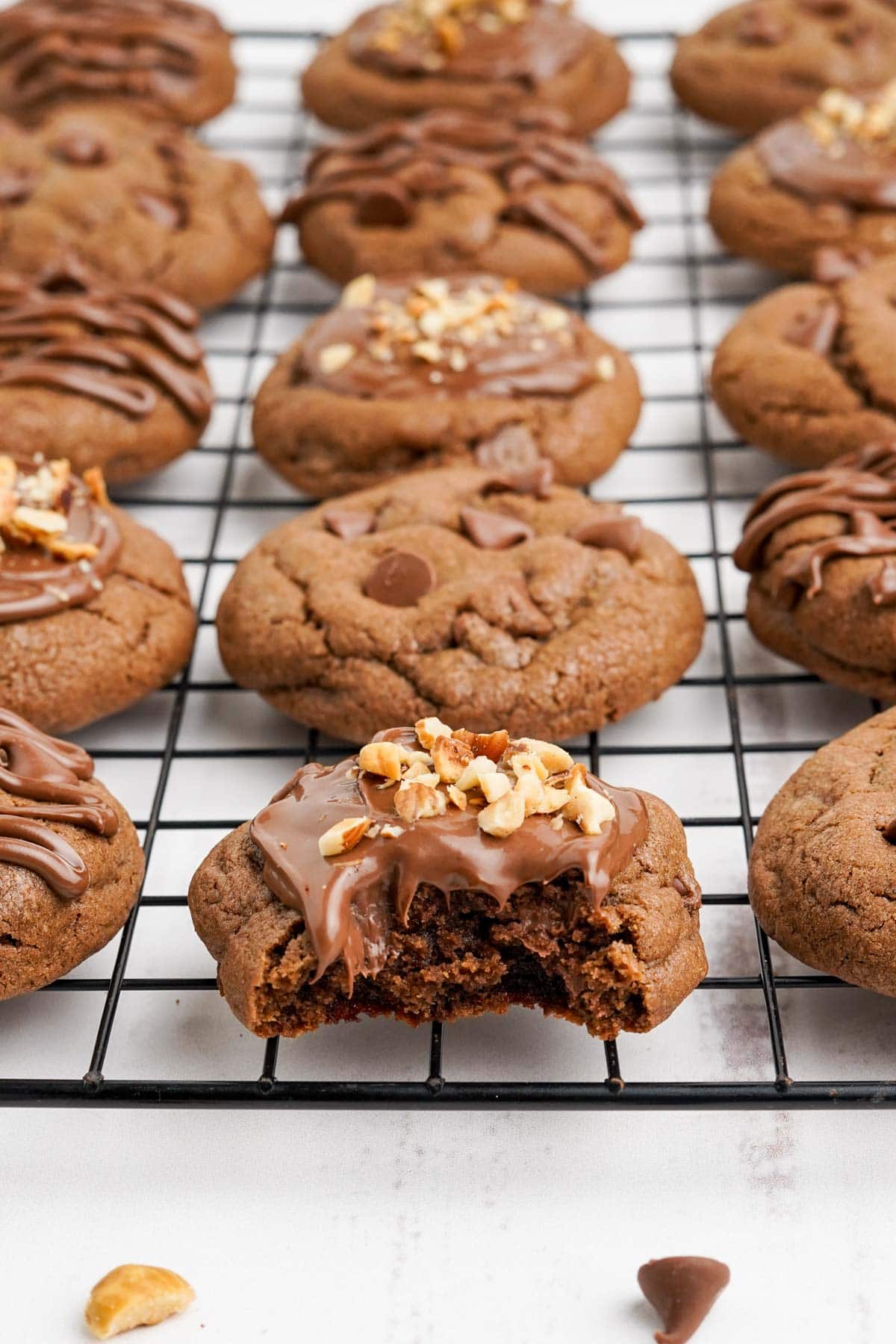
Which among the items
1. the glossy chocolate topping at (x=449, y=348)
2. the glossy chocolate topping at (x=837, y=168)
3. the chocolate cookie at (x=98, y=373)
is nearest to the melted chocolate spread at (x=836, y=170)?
the glossy chocolate topping at (x=837, y=168)

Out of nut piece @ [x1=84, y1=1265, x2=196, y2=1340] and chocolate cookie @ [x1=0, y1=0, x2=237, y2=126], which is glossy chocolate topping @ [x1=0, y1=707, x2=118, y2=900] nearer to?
nut piece @ [x1=84, y1=1265, x2=196, y2=1340]

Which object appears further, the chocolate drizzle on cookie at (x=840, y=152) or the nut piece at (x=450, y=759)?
the chocolate drizzle on cookie at (x=840, y=152)

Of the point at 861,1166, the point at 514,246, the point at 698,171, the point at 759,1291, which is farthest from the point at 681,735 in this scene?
the point at 698,171

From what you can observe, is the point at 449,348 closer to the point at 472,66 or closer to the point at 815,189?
the point at 815,189

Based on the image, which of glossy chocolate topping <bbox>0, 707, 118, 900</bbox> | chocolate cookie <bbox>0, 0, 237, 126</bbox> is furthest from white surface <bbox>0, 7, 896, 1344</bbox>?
chocolate cookie <bbox>0, 0, 237, 126</bbox>

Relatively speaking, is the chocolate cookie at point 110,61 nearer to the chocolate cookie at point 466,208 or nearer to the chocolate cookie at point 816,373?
the chocolate cookie at point 466,208

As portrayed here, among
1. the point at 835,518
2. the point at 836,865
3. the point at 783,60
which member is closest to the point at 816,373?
the point at 835,518
